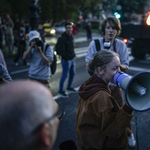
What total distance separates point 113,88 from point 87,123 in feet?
3.72

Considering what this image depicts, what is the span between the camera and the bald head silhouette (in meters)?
0.78

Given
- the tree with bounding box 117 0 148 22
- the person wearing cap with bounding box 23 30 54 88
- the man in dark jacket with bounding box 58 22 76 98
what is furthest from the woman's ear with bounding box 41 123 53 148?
the tree with bounding box 117 0 148 22

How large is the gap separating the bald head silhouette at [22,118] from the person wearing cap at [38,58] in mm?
3008

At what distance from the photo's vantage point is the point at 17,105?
78cm

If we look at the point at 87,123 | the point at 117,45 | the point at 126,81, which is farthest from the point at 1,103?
the point at 117,45

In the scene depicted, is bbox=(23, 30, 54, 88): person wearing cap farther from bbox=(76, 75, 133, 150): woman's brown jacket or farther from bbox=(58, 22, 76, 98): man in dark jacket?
bbox=(76, 75, 133, 150): woman's brown jacket

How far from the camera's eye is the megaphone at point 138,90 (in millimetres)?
1638

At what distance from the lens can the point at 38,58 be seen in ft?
12.7

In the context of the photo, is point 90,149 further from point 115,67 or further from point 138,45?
point 138,45

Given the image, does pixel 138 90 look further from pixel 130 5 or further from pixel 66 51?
pixel 130 5

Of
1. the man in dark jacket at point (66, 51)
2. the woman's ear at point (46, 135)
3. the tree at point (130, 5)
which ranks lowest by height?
the man in dark jacket at point (66, 51)

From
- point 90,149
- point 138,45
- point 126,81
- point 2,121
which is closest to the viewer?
point 2,121

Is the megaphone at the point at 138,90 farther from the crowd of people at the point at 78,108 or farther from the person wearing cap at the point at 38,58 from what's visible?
the person wearing cap at the point at 38,58

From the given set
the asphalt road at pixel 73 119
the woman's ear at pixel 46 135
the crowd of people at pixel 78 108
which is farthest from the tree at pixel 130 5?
the woman's ear at pixel 46 135
